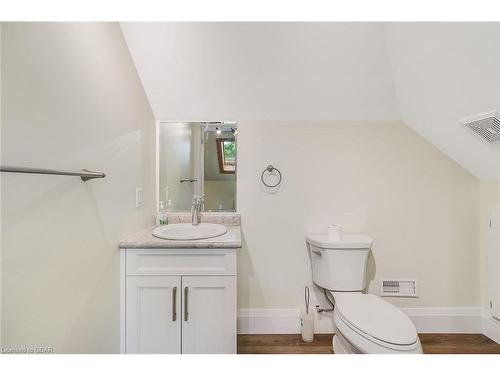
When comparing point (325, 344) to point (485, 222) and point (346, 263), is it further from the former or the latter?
point (485, 222)

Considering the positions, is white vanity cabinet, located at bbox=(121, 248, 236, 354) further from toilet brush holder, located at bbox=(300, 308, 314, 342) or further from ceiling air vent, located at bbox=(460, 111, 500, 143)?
ceiling air vent, located at bbox=(460, 111, 500, 143)

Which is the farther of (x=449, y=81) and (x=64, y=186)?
(x=449, y=81)

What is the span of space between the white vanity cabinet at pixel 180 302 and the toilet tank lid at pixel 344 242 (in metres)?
0.68

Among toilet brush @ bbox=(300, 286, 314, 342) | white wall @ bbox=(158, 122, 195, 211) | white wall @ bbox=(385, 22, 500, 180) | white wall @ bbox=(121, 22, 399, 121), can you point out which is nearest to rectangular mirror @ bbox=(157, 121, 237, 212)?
white wall @ bbox=(158, 122, 195, 211)

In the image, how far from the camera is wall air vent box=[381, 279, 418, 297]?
1872 millimetres

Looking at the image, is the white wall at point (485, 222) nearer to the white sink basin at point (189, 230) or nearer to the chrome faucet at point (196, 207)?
the white sink basin at point (189, 230)

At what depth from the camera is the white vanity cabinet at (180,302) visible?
1320 mm

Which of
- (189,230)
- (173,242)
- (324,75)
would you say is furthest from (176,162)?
(324,75)

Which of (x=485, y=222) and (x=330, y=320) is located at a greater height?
(x=485, y=222)

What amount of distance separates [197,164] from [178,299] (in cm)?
103

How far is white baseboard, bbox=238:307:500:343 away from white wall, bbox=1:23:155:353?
963 millimetres

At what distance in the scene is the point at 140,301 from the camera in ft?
4.37

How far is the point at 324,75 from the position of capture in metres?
1.62
